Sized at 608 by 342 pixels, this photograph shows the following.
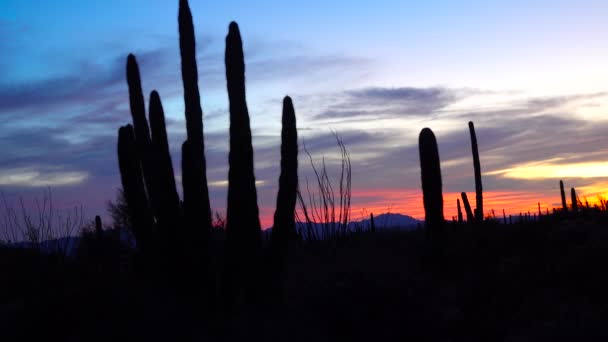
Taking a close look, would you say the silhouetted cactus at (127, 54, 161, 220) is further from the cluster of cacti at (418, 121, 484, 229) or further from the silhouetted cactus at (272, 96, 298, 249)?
the cluster of cacti at (418, 121, 484, 229)

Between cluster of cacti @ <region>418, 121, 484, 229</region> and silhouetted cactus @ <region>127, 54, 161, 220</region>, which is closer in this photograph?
silhouetted cactus @ <region>127, 54, 161, 220</region>

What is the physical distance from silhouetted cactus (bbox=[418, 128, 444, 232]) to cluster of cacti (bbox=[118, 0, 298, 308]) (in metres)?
4.24

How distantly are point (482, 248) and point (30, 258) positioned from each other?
1074cm

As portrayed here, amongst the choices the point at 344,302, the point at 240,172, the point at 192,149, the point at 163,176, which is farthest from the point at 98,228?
the point at 344,302

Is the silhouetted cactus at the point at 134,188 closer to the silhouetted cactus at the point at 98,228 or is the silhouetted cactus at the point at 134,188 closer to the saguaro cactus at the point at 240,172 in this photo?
the saguaro cactus at the point at 240,172

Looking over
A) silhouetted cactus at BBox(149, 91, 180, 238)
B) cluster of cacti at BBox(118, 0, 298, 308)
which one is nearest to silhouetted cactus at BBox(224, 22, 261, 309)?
cluster of cacti at BBox(118, 0, 298, 308)

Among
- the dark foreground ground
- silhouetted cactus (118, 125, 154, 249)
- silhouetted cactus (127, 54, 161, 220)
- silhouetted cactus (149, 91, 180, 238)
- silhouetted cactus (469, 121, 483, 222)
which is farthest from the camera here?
silhouetted cactus (469, 121, 483, 222)

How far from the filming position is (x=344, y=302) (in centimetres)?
1252

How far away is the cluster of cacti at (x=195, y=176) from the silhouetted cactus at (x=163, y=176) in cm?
2

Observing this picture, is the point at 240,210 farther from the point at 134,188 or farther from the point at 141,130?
the point at 141,130

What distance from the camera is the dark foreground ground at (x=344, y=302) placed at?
11336mm

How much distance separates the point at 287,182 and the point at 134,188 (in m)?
3.02

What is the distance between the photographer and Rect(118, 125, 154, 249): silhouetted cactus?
45.1ft

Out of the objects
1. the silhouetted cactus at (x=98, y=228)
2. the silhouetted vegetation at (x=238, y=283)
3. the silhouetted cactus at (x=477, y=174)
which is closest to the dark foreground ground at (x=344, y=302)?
the silhouetted vegetation at (x=238, y=283)
